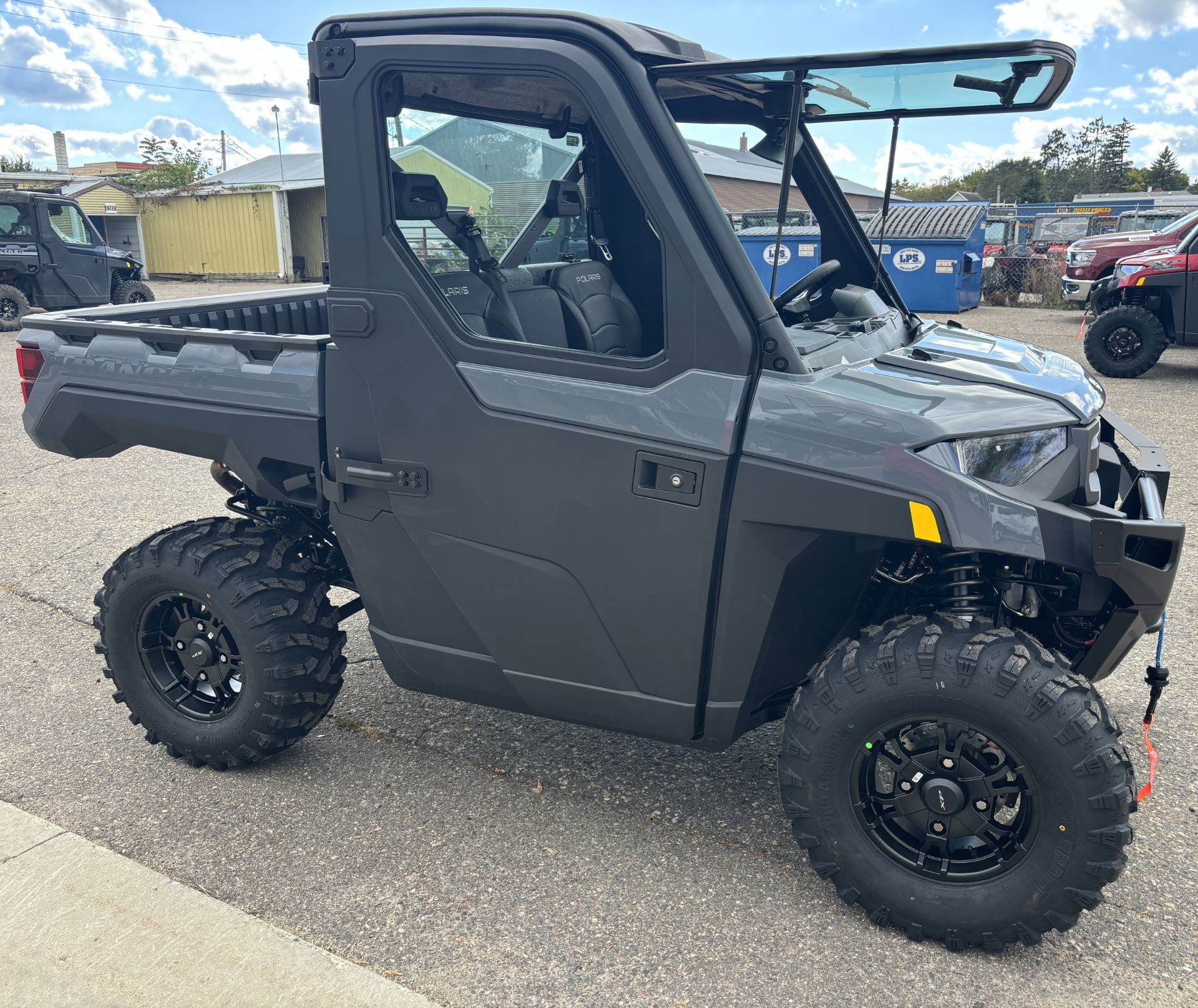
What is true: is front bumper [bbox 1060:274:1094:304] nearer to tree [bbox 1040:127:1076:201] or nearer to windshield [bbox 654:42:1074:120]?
windshield [bbox 654:42:1074:120]

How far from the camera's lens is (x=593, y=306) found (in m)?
3.12

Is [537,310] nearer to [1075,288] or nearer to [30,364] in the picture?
[30,364]

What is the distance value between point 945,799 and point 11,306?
62.4 feet

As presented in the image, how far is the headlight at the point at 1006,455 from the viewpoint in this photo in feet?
7.85

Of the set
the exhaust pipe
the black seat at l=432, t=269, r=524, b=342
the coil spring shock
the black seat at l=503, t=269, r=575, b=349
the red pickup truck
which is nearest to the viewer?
the coil spring shock

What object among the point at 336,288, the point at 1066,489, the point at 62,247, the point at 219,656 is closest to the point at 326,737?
the point at 219,656

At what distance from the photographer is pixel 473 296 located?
113 inches

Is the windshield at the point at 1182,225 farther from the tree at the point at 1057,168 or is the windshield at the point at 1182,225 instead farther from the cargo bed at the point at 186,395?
the tree at the point at 1057,168

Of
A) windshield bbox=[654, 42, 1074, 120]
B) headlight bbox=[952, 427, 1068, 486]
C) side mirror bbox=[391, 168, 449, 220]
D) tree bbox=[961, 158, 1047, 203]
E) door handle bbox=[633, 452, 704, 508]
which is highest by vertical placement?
windshield bbox=[654, 42, 1074, 120]

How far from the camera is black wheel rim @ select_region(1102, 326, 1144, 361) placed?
1130 centimetres

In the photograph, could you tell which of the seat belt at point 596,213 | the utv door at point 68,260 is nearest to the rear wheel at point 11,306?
the utv door at point 68,260

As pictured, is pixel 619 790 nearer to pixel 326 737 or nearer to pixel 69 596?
pixel 326 737

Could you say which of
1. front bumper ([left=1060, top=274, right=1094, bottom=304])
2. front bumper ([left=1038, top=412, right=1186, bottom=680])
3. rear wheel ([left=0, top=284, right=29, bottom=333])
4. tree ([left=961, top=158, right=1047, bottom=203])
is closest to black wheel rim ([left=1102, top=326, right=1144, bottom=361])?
front bumper ([left=1060, top=274, right=1094, bottom=304])

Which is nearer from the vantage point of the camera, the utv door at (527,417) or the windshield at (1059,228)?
the utv door at (527,417)
